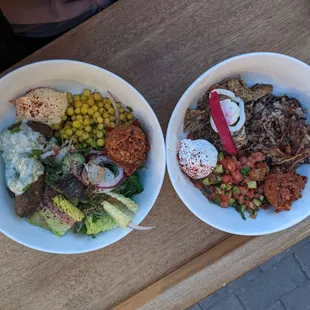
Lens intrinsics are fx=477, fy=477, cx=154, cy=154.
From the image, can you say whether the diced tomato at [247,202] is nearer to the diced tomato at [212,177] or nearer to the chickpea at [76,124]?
the diced tomato at [212,177]

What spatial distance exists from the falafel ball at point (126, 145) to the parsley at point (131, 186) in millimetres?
70

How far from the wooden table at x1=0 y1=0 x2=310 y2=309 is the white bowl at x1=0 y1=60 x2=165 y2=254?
92mm

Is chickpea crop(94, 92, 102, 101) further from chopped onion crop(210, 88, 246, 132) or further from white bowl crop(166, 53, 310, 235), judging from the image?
chopped onion crop(210, 88, 246, 132)

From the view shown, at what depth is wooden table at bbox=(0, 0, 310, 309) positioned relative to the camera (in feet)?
4.91

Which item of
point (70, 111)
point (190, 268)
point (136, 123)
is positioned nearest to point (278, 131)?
point (136, 123)

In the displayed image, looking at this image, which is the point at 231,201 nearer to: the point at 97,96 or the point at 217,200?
the point at 217,200

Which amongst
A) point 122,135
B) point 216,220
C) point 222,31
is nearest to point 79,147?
point 122,135

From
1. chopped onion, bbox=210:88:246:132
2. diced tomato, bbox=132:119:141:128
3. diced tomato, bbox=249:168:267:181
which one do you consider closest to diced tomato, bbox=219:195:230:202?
diced tomato, bbox=249:168:267:181

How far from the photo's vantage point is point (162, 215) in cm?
160

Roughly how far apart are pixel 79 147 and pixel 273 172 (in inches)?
24.2

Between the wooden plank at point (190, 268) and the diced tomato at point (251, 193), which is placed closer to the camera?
the diced tomato at point (251, 193)

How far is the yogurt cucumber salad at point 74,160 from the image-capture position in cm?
138

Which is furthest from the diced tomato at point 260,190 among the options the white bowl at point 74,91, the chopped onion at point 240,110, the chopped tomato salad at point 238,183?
the white bowl at point 74,91

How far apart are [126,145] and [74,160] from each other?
180 millimetres
